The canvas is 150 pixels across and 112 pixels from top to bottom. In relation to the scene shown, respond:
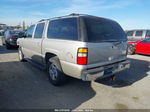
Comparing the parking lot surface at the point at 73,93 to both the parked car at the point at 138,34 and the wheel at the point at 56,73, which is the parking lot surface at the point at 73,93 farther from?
the parked car at the point at 138,34

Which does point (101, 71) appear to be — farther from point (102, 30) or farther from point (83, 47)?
point (102, 30)

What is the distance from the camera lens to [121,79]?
4273 millimetres

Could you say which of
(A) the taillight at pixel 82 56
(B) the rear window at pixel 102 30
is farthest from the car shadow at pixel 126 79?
(A) the taillight at pixel 82 56

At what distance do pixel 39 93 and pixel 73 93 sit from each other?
934 millimetres

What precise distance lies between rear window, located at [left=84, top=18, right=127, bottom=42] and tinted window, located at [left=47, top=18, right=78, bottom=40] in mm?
328

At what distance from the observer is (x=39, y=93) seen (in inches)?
128

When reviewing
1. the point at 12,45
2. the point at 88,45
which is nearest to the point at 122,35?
the point at 88,45

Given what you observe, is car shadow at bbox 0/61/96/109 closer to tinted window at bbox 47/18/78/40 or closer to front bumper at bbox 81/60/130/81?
front bumper at bbox 81/60/130/81

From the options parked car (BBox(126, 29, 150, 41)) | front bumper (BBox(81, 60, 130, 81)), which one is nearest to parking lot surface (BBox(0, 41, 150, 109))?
front bumper (BBox(81, 60, 130, 81))

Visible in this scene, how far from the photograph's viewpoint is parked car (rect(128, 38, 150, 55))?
8.05m

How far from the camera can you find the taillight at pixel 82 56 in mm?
2559

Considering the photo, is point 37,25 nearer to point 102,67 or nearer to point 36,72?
point 36,72

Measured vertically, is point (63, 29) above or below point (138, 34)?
below

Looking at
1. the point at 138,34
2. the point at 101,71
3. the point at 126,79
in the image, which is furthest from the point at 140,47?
the point at 101,71
